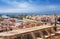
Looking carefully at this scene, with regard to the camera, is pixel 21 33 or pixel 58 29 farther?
pixel 58 29

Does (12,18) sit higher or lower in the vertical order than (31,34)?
higher

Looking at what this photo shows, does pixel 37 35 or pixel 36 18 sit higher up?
pixel 36 18

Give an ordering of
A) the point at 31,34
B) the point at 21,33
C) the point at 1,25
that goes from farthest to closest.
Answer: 1. the point at 1,25
2. the point at 31,34
3. the point at 21,33

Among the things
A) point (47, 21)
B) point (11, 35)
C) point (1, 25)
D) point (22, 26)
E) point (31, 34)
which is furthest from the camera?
point (47, 21)

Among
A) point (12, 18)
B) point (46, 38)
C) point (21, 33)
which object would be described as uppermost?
point (12, 18)

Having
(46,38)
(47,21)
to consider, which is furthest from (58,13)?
(46,38)

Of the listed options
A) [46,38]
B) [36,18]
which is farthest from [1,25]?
[36,18]

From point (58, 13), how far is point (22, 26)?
138cm

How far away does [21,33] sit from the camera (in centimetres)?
339

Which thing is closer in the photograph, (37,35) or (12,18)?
(37,35)

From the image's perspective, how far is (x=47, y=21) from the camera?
5117 mm

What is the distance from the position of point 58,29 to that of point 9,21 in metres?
1.58

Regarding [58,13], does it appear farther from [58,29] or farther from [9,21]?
[9,21]

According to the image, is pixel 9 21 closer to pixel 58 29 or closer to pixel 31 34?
pixel 31 34
